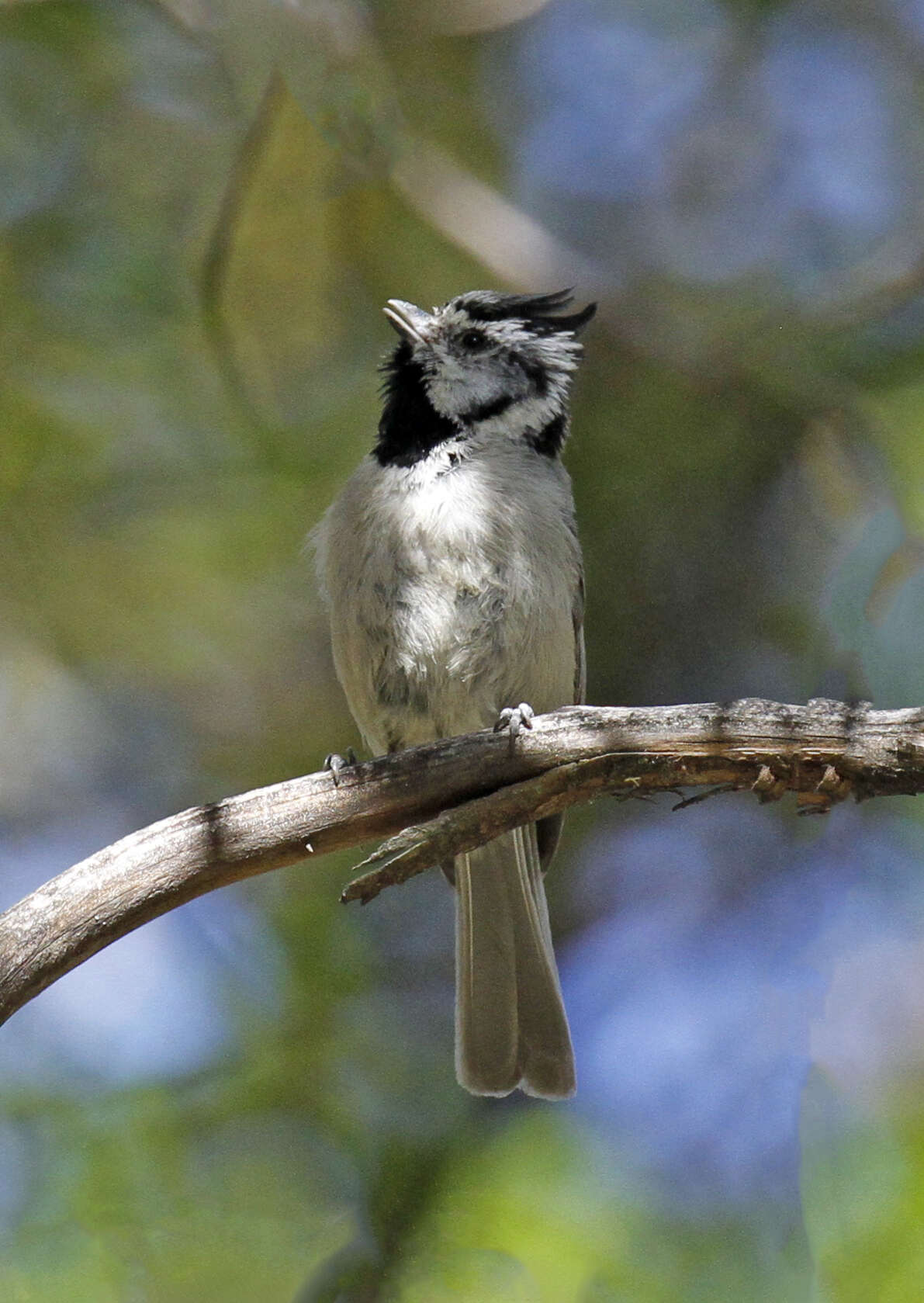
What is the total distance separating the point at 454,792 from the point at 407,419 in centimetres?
200

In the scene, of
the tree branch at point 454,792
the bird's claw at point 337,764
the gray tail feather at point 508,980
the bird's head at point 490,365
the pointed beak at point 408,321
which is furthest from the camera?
the pointed beak at point 408,321

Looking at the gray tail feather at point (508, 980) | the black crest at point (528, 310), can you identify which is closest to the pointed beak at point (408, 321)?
the black crest at point (528, 310)

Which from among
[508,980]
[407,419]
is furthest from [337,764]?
[407,419]

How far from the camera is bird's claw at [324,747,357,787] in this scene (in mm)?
3714

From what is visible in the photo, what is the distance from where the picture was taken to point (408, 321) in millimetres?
5559

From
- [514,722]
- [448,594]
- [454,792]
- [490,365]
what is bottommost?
[454,792]

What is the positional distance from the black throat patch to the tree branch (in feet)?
5.43

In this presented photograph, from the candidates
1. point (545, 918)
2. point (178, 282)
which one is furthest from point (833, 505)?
point (178, 282)

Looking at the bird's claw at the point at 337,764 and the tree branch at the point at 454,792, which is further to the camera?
the bird's claw at the point at 337,764

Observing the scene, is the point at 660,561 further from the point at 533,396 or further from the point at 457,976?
the point at 457,976

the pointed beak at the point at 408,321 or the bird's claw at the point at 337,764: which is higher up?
the pointed beak at the point at 408,321

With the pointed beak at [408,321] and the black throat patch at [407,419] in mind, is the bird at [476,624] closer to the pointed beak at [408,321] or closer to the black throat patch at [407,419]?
the black throat patch at [407,419]

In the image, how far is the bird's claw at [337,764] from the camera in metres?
3.71

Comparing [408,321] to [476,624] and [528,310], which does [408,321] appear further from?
[476,624]
